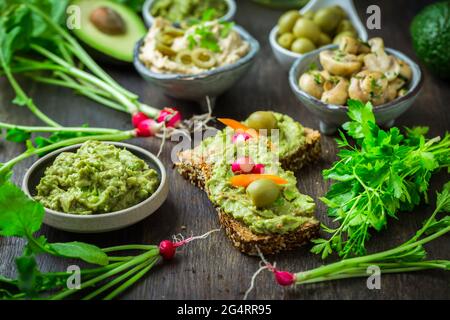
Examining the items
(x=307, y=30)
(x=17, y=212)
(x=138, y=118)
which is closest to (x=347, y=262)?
(x=17, y=212)

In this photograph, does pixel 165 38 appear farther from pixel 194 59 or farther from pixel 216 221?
pixel 216 221

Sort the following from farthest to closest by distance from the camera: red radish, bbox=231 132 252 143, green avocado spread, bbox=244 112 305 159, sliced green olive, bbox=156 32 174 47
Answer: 1. sliced green olive, bbox=156 32 174 47
2. green avocado spread, bbox=244 112 305 159
3. red radish, bbox=231 132 252 143

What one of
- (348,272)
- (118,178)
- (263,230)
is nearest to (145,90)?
(118,178)

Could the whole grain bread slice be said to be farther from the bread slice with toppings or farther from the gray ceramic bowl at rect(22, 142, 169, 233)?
the gray ceramic bowl at rect(22, 142, 169, 233)

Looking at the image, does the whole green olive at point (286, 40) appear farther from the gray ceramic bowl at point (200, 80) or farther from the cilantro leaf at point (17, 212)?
the cilantro leaf at point (17, 212)

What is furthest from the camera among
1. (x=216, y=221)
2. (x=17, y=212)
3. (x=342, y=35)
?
(x=342, y=35)

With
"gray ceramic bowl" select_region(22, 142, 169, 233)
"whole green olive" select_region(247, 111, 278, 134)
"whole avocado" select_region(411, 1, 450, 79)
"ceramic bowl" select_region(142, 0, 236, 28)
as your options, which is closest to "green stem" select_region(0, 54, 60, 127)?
"gray ceramic bowl" select_region(22, 142, 169, 233)
